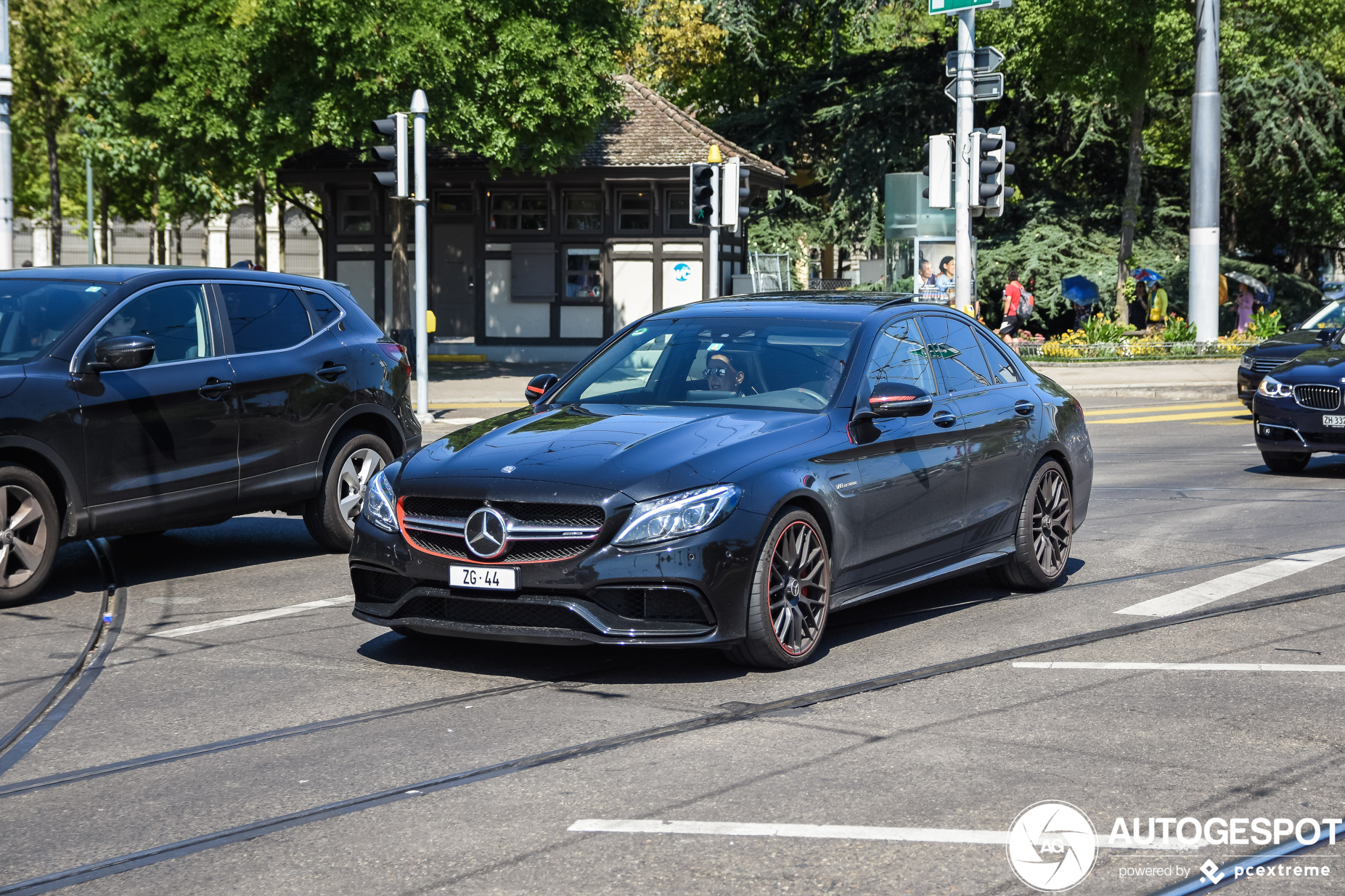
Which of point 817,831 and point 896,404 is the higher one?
point 896,404

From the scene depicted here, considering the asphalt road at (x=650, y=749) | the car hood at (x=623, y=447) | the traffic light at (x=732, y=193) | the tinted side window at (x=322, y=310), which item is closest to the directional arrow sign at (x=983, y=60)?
the traffic light at (x=732, y=193)

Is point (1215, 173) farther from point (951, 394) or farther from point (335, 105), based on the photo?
point (951, 394)

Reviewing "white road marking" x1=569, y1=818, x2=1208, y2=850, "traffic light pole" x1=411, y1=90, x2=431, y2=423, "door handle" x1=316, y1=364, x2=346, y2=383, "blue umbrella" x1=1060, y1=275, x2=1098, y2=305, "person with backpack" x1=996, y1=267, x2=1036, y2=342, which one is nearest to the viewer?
"white road marking" x1=569, y1=818, x2=1208, y2=850

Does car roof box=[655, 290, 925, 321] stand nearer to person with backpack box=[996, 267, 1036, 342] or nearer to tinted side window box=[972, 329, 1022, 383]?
tinted side window box=[972, 329, 1022, 383]

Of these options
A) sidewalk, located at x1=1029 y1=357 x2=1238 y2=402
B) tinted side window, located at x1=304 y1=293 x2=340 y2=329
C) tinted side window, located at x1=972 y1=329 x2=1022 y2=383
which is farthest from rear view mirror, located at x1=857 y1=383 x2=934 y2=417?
sidewalk, located at x1=1029 y1=357 x2=1238 y2=402

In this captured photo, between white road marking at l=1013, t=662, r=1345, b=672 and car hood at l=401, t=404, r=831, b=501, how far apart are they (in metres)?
1.40

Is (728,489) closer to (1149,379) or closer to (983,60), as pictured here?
(983,60)

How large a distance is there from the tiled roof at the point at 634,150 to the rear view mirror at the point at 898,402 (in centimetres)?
2602

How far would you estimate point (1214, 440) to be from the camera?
1797cm

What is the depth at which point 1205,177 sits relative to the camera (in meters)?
29.8

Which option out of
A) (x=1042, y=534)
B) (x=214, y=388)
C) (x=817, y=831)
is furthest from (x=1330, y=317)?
(x=817, y=831)

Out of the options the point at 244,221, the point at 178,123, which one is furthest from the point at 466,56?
the point at 244,221

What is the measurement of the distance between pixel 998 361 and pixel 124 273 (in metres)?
4.85

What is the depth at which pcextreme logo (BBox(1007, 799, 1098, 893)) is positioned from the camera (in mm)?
4152
